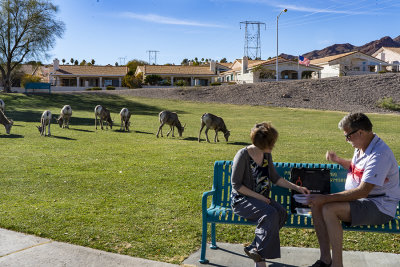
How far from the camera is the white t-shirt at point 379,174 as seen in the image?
473 cm

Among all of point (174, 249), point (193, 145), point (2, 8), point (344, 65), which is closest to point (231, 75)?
point (344, 65)

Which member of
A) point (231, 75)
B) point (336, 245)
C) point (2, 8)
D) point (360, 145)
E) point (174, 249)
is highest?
point (2, 8)

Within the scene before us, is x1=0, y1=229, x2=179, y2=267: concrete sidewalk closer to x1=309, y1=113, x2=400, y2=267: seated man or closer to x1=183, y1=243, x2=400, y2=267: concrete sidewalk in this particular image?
x1=183, y1=243, x2=400, y2=267: concrete sidewalk

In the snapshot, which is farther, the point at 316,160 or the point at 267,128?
the point at 316,160

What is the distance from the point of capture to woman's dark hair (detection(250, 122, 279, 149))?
5.00m

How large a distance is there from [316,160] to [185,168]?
178 inches

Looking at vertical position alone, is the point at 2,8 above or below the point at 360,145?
above

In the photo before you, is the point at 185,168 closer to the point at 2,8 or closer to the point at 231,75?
the point at 2,8

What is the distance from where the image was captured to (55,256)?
5.18 m

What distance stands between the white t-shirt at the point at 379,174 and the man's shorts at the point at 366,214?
0.06 meters

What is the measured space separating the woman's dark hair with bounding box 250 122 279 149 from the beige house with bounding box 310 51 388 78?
73.2 metres

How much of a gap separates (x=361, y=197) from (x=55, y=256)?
359 cm

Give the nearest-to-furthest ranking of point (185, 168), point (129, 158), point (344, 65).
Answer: point (185, 168) < point (129, 158) < point (344, 65)

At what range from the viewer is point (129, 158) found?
1328cm
